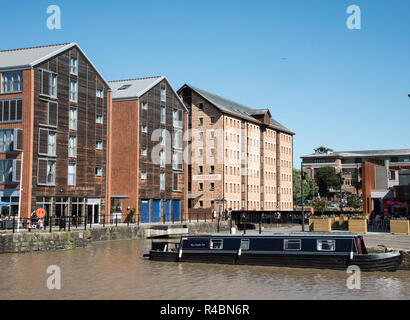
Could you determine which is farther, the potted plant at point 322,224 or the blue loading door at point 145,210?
the blue loading door at point 145,210

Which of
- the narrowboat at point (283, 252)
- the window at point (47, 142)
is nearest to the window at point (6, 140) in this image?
the window at point (47, 142)

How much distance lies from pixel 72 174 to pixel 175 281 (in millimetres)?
29294

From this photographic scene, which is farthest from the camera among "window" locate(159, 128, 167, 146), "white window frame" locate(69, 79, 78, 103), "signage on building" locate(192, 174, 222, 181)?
"signage on building" locate(192, 174, 222, 181)

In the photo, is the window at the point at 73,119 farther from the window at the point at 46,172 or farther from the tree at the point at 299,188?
the tree at the point at 299,188

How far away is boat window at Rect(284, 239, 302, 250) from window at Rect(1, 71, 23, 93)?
28614 mm

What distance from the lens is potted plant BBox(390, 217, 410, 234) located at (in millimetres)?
45094

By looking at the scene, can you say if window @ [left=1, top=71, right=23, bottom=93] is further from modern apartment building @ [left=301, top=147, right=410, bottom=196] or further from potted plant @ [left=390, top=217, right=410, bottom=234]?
modern apartment building @ [left=301, top=147, right=410, bottom=196]

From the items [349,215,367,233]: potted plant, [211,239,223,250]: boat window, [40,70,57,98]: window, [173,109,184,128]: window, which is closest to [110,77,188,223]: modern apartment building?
[173,109,184,128]: window

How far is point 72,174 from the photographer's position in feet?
180

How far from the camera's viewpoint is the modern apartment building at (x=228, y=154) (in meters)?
90.1

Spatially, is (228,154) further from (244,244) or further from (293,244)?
(293,244)

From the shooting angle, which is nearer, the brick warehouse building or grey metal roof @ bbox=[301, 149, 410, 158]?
the brick warehouse building

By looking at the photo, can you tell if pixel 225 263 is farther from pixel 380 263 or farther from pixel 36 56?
pixel 36 56

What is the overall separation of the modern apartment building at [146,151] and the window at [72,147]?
8005mm
